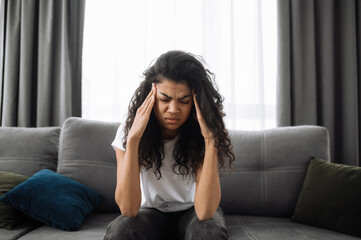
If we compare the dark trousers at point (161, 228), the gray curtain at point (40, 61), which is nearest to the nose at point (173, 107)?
the dark trousers at point (161, 228)

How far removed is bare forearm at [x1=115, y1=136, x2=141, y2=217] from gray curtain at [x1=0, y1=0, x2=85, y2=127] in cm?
131

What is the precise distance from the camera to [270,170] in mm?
1755

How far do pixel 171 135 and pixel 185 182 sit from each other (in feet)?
0.77

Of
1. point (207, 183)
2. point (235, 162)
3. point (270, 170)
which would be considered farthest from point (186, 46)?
point (207, 183)

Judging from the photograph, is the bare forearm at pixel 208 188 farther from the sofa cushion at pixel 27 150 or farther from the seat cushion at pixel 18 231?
the sofa cushion at pixel 27 150

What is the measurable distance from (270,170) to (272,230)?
0.41 metres

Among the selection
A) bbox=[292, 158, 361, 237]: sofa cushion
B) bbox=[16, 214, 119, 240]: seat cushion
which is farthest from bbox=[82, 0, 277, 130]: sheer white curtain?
bbox=[16, 214, 119, 240]: seat cushion

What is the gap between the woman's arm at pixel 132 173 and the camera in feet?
3.78

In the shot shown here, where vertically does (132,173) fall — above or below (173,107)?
below

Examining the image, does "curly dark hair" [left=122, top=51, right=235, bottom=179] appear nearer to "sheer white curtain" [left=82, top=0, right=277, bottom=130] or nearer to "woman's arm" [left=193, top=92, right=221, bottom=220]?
"woman's arm" [left=193, top=92, right=221, bottom=220]

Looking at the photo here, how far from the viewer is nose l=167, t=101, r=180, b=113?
118 centimetres

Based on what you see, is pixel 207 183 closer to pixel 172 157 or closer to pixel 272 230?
pixel 172 157

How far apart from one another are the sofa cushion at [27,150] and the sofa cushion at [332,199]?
1524 millimetres

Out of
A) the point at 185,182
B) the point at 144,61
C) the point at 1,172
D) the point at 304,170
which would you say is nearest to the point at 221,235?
the point at 185,182
